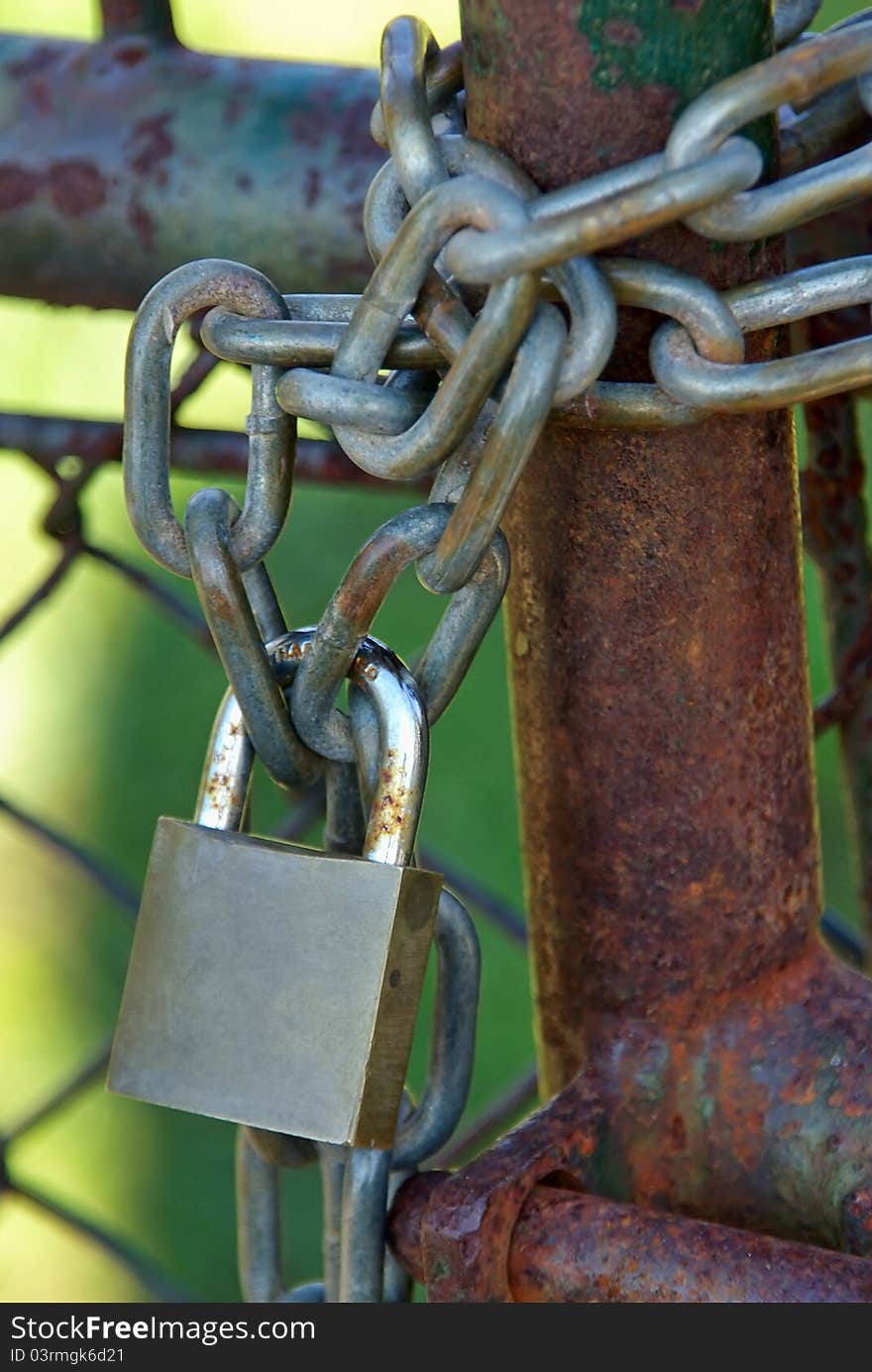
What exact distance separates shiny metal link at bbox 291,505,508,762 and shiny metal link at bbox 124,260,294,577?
3 centimetres

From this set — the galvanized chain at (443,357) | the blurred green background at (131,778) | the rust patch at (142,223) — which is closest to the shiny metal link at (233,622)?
the galvanized chain at (443,357)

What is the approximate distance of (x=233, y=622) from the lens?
474mm

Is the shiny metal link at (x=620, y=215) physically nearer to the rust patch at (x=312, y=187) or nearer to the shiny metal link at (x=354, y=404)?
the shiny metal link at (x=354, y=404)

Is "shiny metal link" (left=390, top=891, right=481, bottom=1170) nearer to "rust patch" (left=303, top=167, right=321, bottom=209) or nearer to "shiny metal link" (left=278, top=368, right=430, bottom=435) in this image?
"shiny metal link" (left=278, top=368, right=430, bottom=435)

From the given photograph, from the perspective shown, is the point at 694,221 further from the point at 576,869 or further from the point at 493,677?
the point at 493,677

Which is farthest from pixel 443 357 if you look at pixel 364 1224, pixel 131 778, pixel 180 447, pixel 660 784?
pixel 131 778

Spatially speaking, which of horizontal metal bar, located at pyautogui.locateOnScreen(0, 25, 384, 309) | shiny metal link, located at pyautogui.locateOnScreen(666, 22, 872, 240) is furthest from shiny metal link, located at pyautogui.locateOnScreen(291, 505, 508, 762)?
horizontal metal bar, located at pyautogui.locateOnScreen(0, 25, 384, 309)

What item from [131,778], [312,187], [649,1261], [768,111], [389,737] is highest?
[131,778]

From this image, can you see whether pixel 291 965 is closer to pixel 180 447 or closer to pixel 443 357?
pixel 443 357

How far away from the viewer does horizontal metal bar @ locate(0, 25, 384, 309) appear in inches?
25.3

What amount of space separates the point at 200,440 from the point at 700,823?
378 mm

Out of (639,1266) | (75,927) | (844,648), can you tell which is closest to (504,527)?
(639,1266)

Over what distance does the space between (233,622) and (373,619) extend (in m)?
0.04

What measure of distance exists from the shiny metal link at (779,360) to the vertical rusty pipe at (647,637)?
0.11 feet
